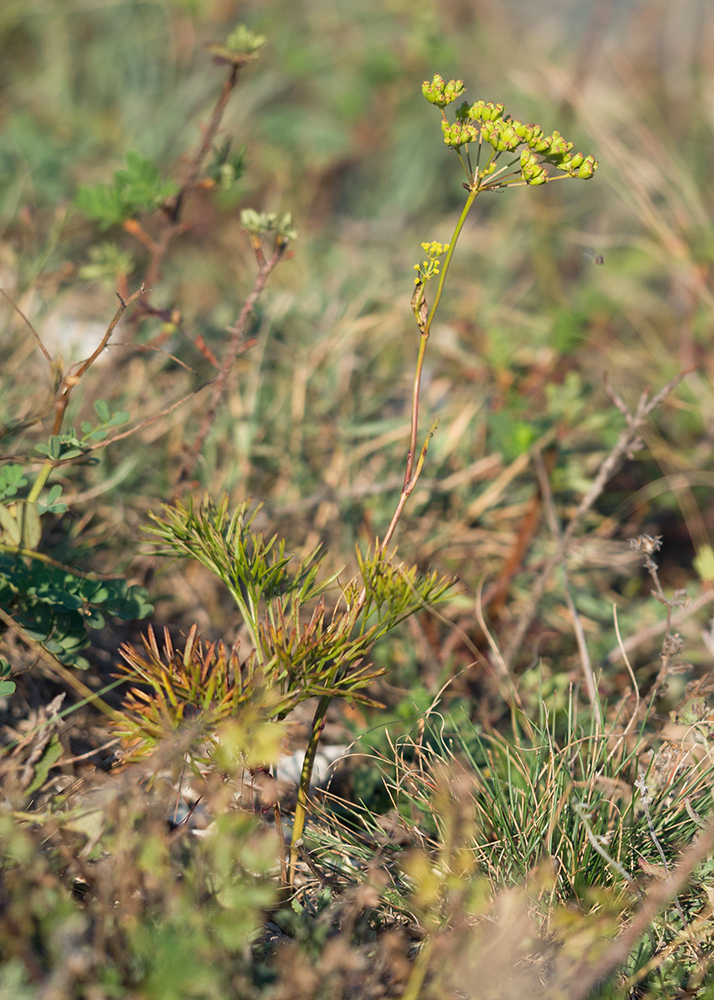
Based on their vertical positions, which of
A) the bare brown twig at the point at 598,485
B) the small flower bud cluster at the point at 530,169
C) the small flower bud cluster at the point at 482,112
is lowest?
the bare brown twig at the point at 598,485

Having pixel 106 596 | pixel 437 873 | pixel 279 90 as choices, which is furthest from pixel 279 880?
pixel 279 90

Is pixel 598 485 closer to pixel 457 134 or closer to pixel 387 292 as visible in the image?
pixel 457 134

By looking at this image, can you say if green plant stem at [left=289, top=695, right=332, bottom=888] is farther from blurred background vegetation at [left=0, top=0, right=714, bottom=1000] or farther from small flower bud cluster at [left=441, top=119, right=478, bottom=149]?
small flower bud cluster at [left=441, top=119, right=478, bottom=149]

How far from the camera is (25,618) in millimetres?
1362

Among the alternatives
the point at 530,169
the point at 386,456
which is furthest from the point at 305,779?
the point at 386,456

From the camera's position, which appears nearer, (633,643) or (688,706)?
(688,706)

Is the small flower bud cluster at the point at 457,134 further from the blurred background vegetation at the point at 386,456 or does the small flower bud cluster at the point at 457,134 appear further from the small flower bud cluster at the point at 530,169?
the blurred background vegetation at the point at 386,456

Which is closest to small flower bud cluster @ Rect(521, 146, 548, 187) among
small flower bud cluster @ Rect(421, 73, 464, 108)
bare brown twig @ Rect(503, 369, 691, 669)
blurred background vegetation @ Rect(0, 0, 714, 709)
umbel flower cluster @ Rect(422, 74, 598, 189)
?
umbel flower cluster @ Rect(422, 74, 598, 189)

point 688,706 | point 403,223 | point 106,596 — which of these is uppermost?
point 403,223

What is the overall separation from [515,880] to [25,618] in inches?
37.3

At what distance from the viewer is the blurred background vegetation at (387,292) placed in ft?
6.53

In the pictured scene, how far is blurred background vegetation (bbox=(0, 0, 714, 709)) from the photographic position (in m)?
1.99

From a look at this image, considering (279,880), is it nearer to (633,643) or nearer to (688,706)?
(688,706)

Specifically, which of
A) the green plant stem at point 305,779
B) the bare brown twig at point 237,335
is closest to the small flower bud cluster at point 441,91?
the bare brown twig at point 237,335
